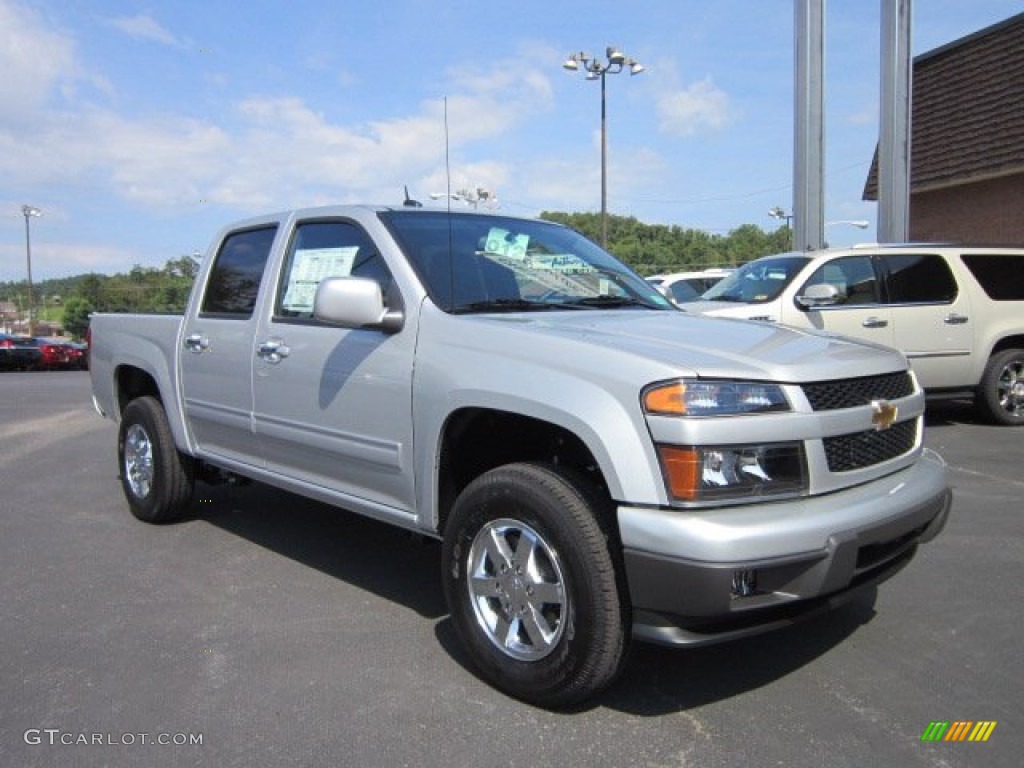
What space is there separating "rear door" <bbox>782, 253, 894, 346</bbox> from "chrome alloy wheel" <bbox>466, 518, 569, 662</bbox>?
610 cm

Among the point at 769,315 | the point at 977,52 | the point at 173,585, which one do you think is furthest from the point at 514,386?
the point at 977,52

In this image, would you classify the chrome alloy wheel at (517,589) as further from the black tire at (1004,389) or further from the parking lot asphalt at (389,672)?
the black tire at (1004,389)

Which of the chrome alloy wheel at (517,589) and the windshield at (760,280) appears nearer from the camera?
the chrome alloy wheel at (517,589)

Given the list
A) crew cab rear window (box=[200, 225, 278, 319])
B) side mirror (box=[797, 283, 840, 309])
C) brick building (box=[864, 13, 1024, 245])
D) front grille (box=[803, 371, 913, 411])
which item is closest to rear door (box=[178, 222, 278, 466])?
crew cab rear window (box=[200, 225, 278, 319])

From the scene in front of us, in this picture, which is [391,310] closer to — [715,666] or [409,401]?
[409,401]

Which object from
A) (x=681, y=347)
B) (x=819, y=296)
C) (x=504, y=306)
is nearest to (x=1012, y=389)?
(x=819, y=296)

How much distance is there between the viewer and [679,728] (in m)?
2.97

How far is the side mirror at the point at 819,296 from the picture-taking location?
26.8 ft

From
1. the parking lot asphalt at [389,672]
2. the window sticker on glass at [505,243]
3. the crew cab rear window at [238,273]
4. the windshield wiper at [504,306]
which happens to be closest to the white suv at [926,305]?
the parking lot asphalt at [389,672]

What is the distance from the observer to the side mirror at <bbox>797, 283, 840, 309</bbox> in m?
8.17

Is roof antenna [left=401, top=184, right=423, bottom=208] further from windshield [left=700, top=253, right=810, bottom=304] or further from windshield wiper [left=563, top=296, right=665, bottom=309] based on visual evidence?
windshield [left=700, top=253, right=810, bottom=304]

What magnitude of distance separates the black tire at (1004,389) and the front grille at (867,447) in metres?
6.54

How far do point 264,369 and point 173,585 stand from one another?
1.20 meters

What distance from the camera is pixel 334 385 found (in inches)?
155
